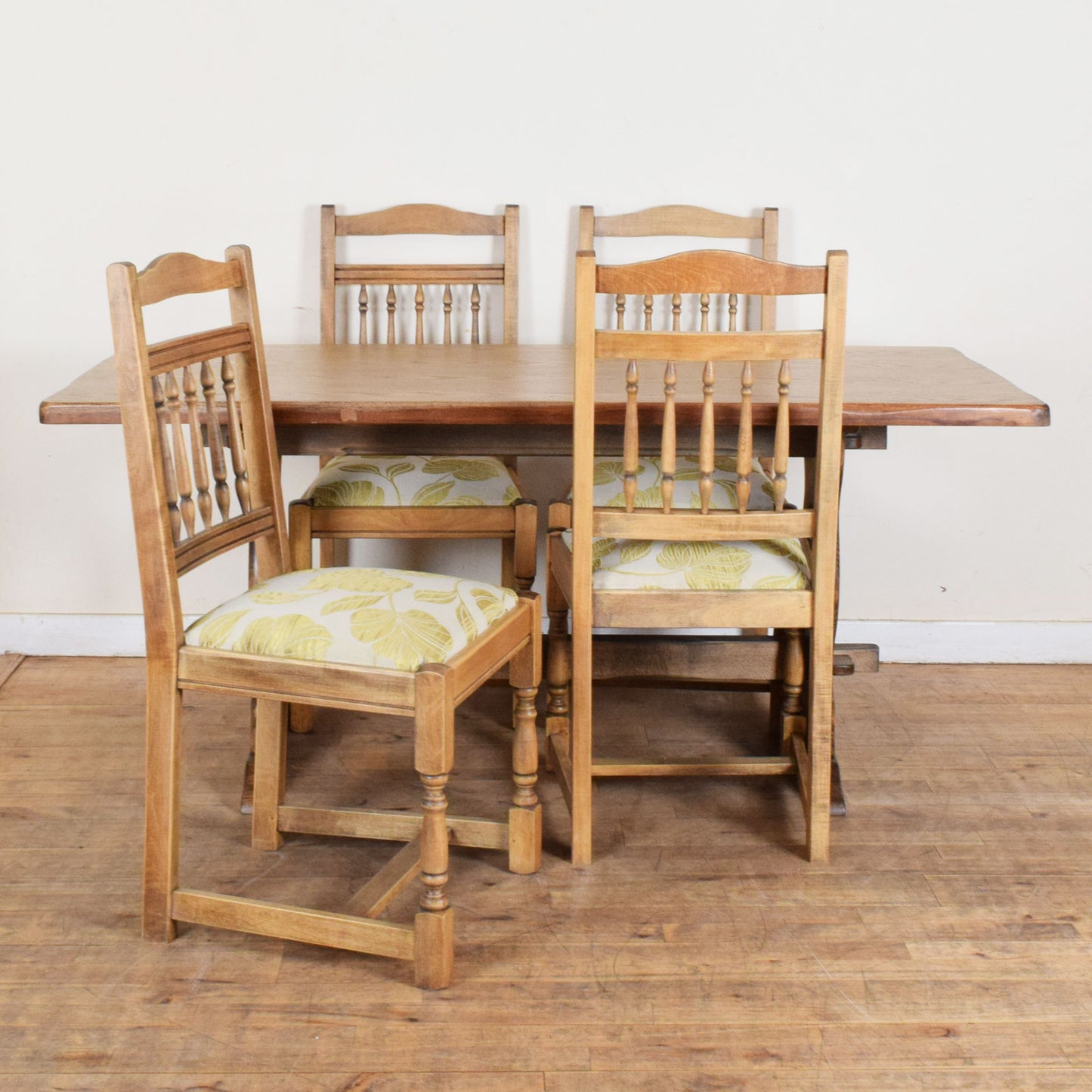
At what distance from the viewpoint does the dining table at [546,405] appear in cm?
210

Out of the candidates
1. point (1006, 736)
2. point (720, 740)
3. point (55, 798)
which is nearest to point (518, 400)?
point (720, 740)

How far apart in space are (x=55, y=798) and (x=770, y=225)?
74.6 inches

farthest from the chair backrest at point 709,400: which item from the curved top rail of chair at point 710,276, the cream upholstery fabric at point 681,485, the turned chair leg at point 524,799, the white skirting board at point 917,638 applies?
the white skirting board at point 917,638

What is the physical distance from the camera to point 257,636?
1.81 metres

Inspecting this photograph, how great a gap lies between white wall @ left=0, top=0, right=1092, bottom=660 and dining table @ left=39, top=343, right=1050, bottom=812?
40 cm

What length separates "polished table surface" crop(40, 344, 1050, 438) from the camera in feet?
6.84

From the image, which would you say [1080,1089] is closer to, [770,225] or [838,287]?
[838,287]

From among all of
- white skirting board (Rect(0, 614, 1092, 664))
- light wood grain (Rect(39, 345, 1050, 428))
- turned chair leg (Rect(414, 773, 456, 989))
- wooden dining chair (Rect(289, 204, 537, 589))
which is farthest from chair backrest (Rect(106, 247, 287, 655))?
white skirting board (Rect(0, 614, 1092, 664))

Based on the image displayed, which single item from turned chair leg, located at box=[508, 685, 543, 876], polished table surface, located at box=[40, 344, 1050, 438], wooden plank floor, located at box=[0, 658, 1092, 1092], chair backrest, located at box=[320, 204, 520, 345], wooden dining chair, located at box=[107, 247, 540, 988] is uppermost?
chair backrest, located at box=[320, 204, 520, 345]

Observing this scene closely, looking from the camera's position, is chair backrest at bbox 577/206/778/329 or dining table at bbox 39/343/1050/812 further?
chair backrest at bbox 577/206/778/329

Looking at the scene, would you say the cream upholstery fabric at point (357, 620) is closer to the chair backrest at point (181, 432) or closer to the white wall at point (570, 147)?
the chair backrest at point (181, 432)

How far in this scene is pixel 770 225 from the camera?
9.42 feet

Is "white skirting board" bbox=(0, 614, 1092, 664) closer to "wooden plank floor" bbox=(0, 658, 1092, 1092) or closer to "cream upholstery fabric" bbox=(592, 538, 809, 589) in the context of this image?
"wooden plank floor" bbox=(0, 658, 1092, 1092)

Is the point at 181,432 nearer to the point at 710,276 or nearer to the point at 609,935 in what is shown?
the point at 710,276
